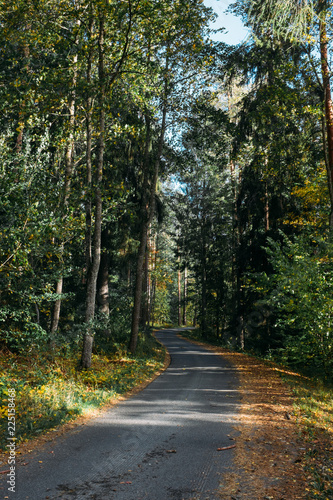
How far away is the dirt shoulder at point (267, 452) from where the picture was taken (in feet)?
13.4

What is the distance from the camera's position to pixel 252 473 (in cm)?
452

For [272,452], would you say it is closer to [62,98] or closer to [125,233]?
[62,98]

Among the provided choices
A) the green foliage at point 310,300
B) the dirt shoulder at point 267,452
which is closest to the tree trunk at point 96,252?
the dirt shoulder at point 267,452

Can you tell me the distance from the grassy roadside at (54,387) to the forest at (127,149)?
15.5 inches

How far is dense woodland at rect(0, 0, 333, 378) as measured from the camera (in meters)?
8.94

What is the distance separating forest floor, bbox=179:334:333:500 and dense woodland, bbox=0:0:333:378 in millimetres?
2007

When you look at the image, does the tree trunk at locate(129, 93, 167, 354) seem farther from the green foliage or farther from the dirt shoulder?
the dirt shoulder

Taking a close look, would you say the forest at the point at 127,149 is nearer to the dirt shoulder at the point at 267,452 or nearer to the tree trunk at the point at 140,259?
the tree trunk at the point at 140,259

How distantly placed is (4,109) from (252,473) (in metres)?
9.54

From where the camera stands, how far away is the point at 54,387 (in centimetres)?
802

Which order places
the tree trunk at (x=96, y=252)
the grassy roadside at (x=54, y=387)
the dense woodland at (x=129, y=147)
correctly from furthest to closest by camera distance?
the tree trunk at (x=96, y=252) → the dense woodland at (x=129, y=147) → the grassy roadside at (x=54, y=387)

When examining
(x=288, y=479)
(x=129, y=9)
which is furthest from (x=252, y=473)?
(x=129, y=9)

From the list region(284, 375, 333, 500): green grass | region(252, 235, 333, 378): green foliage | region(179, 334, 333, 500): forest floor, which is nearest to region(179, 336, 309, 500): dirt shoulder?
region(179, 334, 333, 500): forest floor

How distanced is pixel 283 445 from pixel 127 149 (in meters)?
13.8
